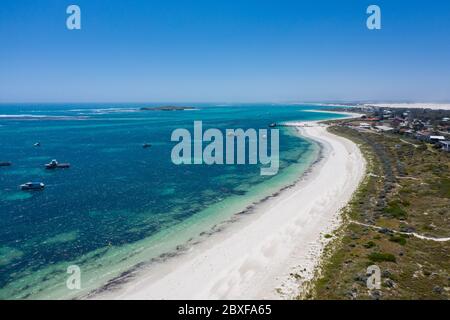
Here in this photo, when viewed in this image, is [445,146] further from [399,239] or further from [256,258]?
[256,258]

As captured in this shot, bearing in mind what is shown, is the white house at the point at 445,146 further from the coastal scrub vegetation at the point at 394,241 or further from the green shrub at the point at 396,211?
the green shrub at the point at 396,211

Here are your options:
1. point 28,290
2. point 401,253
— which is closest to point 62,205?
point 28,290

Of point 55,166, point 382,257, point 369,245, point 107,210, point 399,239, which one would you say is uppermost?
point 55,166

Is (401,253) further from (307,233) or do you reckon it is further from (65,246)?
(65,246)

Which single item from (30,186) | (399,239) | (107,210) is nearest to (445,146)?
(399,239)

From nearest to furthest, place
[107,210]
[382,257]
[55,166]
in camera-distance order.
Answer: [382,257], [107,210], [55,166]

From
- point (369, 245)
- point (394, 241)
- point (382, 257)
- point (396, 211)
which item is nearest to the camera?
point (382, 257)
